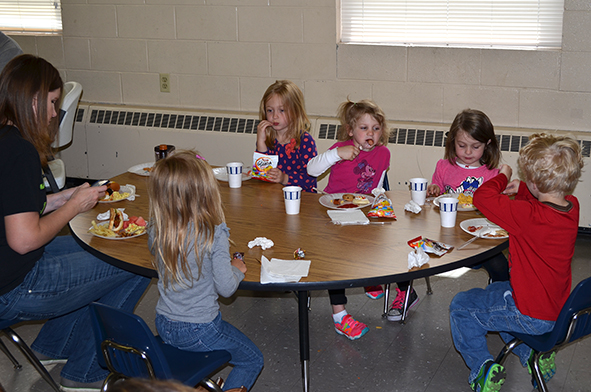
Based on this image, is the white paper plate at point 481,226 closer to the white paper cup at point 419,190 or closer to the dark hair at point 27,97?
the white paper cup at point 419,190

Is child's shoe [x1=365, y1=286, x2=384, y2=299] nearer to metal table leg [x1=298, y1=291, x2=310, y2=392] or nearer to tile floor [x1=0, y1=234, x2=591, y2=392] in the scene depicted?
tile floor [x1=0, y1=234, x2=591, y2=392]

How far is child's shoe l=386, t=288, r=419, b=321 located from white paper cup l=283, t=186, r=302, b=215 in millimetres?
823

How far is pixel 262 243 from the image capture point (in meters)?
2.01

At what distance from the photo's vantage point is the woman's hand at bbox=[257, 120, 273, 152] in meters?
2.97

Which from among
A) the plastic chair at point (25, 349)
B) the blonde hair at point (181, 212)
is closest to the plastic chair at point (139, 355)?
the blonde hair at point (181, 212)

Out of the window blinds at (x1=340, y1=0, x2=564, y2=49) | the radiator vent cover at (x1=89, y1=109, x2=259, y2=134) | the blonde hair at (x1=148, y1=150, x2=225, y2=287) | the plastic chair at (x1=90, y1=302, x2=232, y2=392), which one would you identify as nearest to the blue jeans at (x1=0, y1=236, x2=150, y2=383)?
the plastic chair at (x1=90, y1=302, x2=232, y2=392)

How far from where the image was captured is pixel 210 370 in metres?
1.78

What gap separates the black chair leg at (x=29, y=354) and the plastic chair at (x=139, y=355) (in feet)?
1.71

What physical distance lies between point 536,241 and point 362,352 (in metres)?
0.97

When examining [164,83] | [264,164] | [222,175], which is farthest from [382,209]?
[164,83]

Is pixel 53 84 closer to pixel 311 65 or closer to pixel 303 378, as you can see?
pixel 303 378

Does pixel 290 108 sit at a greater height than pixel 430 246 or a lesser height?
greater

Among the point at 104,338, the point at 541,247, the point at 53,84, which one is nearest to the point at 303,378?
the point at 104,338

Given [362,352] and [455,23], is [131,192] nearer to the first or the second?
[362,352]
